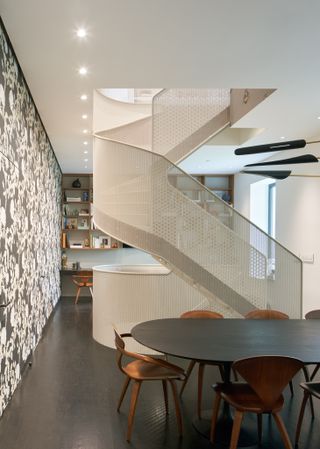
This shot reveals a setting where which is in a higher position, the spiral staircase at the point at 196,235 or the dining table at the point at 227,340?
the spiral staircase at the point at 196,235

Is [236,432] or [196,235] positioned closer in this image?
[236,432]

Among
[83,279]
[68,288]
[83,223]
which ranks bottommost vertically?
[68,288]

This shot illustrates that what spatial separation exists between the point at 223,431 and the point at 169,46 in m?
3.19

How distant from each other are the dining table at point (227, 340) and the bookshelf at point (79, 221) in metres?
6.40

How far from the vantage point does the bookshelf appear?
9.62 metres

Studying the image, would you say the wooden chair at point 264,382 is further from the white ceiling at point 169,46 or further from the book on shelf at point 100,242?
the book on shelf at point 100,242

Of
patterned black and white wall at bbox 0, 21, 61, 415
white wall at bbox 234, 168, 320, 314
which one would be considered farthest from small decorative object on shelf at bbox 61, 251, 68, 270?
white wall at bbox 234, 168, 320, 314

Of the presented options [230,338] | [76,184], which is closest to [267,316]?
[230,338]

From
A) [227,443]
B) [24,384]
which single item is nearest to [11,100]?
[24,384]

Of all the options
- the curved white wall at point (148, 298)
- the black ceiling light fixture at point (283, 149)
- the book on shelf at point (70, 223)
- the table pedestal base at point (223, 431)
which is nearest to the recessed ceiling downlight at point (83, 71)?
the black ceiling light fixture at point (283, 149)

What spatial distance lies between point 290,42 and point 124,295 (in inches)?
134

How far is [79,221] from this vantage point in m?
9.84

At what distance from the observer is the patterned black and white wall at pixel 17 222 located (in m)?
3.09

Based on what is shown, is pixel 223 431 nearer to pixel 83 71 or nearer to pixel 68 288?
pixel 83 71
